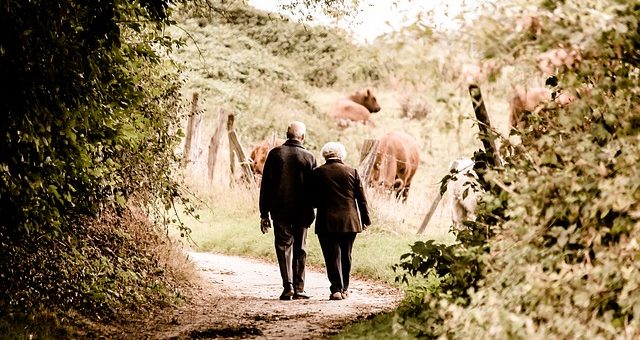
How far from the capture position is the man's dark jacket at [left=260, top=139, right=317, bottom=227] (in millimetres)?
9961

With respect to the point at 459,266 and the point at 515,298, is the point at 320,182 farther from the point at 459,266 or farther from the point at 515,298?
the point at 515,298

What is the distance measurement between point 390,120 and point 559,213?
32355mm

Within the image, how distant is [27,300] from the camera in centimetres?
743

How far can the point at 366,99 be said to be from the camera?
34.7 m

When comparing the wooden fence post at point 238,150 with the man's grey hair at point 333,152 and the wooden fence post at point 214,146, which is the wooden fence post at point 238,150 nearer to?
the wooden fence post at point 214,146

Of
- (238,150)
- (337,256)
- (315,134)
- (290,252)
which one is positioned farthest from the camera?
(315,134)

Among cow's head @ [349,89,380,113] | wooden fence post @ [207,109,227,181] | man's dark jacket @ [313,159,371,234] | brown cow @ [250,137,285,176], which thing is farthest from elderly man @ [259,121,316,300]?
cow's head @ [349,89,380,113]

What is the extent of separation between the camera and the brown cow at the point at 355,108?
33125 mm

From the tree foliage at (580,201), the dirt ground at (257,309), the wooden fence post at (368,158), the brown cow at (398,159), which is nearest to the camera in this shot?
the tree foliage at (580,201)

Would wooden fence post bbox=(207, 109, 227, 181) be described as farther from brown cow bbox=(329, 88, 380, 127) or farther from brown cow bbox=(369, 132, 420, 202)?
brown cow bbox=(329, 88, 380, 127)

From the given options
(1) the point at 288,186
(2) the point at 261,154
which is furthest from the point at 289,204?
(2) the point at 261,154

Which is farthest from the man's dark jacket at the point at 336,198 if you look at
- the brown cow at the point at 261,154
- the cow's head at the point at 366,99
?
the cow's head at the point at 366,99

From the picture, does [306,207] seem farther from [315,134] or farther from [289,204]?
[315,134]

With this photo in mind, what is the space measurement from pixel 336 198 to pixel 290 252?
0.90 metres
